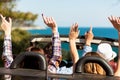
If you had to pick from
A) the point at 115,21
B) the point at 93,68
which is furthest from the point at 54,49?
the point at 93,68

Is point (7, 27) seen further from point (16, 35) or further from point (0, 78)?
point (16, 35)

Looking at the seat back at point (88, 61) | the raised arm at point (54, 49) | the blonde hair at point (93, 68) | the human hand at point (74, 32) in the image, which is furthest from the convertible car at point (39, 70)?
the human hand at point (74, 32)

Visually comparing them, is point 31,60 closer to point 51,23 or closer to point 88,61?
point 88,61

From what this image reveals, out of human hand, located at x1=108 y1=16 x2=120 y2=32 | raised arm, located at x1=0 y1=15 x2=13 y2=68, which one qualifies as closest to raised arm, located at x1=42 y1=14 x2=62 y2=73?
raised arm, located at x1=0 y1=15 x2=13 y2=68

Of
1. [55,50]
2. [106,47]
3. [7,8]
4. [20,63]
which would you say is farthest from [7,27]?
[7,8]

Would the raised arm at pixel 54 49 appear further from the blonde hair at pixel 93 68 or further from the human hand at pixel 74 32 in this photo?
the blonde hair at pixel 93 68

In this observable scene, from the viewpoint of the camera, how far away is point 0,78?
355 centimetres

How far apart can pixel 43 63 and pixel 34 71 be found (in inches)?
3.1

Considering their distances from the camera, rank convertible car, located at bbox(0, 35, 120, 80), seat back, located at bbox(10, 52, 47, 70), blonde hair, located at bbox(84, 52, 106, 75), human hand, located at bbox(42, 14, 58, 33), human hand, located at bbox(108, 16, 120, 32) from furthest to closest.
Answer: human hand, located at bbox(42, 14, 58, 33) < human hand, located at bbox(108, 16, 120, 32) < blonde hair, located at bbox(84, 52, 106, 75) < seat back, located at bbox(10, 52, 47, 70) < convertible car, located at bbox(0, 35, 120, 80)

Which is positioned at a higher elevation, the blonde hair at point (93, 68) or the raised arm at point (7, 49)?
the raised arm at point (7, 49)

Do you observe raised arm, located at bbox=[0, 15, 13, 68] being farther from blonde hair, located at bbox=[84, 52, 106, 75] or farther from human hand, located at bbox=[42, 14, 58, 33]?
blonde hair, located at bbox=[84, 52, 106, 75]

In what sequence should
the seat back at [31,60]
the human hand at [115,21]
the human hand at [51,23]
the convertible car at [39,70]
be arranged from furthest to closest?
1. the human hand at [51,23]
2. the human hand at [115,21]
3. the seat back at [31,60]
4. the convertible car at [39,70]

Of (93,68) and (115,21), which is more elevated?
(115,21)

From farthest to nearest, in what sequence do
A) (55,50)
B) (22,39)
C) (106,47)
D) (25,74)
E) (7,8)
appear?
(7,8)
(22,39)
(106,47)
(55,50)
(25,74)
